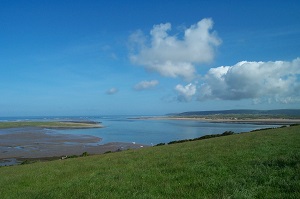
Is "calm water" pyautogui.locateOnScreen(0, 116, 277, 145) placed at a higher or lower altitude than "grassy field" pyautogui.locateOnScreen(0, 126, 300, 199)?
lower

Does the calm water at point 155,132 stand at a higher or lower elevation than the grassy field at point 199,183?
lower

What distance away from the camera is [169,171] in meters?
13.8

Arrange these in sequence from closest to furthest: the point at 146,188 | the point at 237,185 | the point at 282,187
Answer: the point at 282,187 → the point at 237,185 → the point at 146,188

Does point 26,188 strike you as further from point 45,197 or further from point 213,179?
point 213,179

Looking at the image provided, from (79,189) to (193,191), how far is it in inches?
181

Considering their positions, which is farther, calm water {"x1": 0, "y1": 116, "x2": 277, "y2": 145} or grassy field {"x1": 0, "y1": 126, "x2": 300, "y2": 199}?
calm water {"x1": 0, "y1": 116, "x2": 277, "y2": 145}

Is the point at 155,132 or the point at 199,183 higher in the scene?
the point at 199,183

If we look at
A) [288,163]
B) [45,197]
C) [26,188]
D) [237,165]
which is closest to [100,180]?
[45,197]

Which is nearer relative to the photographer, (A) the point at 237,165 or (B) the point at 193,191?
(B) the point at 193,191

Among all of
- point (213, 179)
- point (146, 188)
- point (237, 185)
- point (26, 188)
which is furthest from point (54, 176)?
point (237, 185)

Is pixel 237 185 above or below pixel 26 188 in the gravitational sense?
above

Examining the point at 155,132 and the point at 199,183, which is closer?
the point at 199,183

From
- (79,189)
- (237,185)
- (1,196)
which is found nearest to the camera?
(237,185)

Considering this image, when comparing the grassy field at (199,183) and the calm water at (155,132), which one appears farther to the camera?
the calm water at (155,132)
